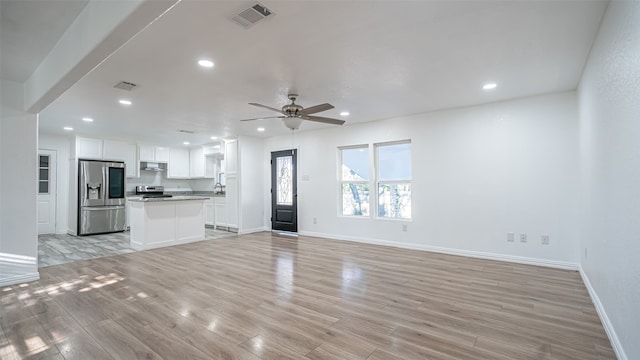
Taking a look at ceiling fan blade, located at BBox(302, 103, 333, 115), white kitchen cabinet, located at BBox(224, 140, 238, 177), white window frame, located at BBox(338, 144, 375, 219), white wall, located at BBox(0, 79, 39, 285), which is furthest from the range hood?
ceiling fan blade, located at BBox(302, 103, 333, 115)

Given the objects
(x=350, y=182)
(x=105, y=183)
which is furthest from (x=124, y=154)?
(x=350, y=182)

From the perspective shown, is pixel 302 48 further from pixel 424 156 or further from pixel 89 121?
pixel 89 121

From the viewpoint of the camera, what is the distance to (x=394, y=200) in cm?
583

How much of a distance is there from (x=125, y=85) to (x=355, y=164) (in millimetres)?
4290

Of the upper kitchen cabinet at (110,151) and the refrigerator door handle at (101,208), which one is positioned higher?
the upper kitchen cabinet at (110,151)

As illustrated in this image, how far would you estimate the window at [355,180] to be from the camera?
20.5ft

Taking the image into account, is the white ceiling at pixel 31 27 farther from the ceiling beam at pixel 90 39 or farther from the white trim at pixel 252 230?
the white trim at pixel 252 230

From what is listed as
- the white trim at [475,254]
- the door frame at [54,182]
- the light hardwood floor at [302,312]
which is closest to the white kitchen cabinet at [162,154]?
the door frame at [54,182]

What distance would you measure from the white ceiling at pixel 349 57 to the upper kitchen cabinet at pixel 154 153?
3216 millimetres

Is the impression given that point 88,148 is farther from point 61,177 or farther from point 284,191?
point 284,191

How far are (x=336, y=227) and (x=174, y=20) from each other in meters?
5.04

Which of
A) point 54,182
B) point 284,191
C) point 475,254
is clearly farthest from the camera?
point 284,191

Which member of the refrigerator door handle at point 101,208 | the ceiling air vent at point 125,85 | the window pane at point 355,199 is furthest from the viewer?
the refrigerator door handle at point 101,208

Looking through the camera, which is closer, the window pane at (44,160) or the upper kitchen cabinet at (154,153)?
the window pane at (44,160)
